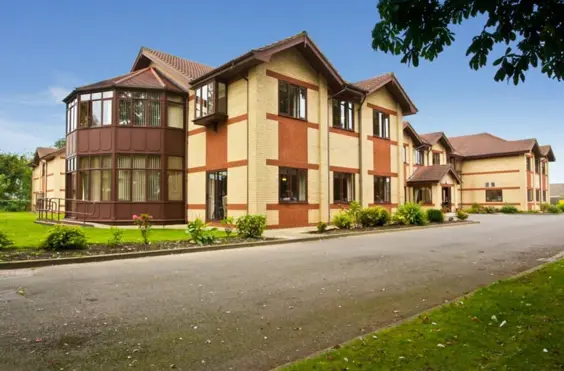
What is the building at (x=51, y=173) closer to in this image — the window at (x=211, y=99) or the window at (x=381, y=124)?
the window at (x=211, y=99)

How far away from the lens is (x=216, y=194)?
21.0 metres

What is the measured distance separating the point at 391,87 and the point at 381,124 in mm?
2732

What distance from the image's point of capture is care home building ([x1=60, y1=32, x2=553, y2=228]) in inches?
746

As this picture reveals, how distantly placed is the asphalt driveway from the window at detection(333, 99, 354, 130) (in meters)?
13.3

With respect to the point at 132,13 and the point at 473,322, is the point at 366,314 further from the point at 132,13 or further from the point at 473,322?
the point at 132,13

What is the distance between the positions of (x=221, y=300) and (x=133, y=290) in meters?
1.80

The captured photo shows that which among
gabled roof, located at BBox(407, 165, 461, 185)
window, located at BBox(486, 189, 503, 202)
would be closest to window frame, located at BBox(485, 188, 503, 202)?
window, located at BBox(486, 189, 503, 202)

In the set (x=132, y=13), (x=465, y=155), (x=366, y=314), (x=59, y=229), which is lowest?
(x=366, y=314)

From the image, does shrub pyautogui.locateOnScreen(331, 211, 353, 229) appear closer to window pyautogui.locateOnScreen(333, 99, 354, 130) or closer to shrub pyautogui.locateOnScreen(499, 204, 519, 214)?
window pyautogui.locateOnScreen(333, 99, 354, 130)

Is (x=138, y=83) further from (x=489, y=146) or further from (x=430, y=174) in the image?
(x=489, y=146)

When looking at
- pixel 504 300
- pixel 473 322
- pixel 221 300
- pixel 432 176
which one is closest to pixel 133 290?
pixel 221 300

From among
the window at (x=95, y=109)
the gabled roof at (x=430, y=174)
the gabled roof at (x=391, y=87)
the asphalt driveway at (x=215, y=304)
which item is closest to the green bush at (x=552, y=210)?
the gabled roof at (x=430, y=174)

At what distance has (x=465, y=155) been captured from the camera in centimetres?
4866

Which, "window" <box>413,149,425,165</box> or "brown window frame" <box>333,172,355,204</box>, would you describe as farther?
"window" <box>413,149,425,165</box>
